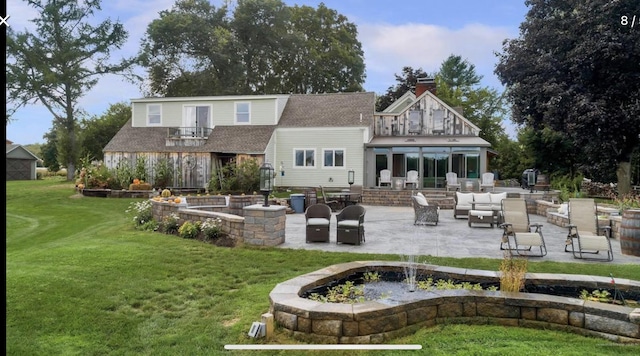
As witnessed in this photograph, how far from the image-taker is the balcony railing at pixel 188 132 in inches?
962

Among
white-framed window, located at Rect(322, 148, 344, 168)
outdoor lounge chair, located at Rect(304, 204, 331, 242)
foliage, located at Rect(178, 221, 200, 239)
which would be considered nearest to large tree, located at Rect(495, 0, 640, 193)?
white-framed window, located at Rect(322, 148, 344, 168)

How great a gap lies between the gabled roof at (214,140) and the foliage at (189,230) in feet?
42.4

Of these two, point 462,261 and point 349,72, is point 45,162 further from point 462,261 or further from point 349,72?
point 462,261

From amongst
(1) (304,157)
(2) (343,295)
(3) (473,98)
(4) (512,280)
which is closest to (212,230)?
(2) (343,295)

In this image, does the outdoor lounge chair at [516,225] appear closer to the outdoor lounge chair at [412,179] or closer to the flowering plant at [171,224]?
the flowering plant at [171,224]

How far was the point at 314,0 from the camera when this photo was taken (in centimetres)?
4303

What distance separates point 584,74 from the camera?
68.1 ft

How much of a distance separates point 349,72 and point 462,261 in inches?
1392

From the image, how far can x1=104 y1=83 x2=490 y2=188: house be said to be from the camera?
895 inches

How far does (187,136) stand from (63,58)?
377 inches

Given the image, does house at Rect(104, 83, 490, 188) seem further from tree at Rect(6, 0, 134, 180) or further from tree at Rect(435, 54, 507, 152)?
tree at Rect(435, 54, 507, 152)

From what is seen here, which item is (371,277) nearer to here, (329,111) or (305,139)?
(305,139)

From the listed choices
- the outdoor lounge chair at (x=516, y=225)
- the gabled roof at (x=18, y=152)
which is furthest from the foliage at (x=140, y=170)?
the gabled roof at (x=18, y=152)

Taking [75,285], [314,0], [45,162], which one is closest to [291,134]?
[75,285]
